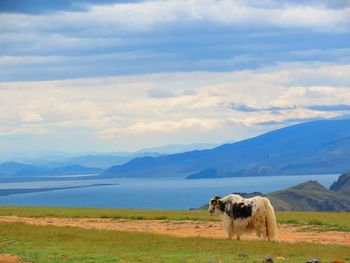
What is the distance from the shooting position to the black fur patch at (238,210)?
26.6 meters

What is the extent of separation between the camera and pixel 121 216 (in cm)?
4253

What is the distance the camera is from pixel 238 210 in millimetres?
27062

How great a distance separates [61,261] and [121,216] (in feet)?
74.6

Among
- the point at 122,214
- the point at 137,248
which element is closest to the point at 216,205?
the point at 137,248

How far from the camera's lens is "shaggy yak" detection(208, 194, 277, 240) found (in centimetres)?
2580

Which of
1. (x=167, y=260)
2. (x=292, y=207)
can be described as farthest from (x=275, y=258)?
(x=292, y=207)

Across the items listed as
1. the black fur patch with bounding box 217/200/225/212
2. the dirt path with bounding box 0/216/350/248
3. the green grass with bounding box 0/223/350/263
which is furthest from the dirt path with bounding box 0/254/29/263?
the black fur patch with bounding box 217/200/225/212

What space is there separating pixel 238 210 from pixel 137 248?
525 centimetres

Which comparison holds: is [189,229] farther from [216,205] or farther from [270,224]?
[270,224]

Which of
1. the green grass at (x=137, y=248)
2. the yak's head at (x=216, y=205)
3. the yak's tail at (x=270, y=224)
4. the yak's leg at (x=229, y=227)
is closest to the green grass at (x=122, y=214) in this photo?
the yak's head at (x=216, y=205)

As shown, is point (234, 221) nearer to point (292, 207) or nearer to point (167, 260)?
point (167, 260)

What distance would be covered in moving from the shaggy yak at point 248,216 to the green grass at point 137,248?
46.8 inches

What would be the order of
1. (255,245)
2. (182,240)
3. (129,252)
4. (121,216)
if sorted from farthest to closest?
(121,216), (182,240), (255,245), (129,252)

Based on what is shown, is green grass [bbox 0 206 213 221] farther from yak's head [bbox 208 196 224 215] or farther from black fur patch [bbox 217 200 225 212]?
black fur patch [bbox 217 200 225 212]
